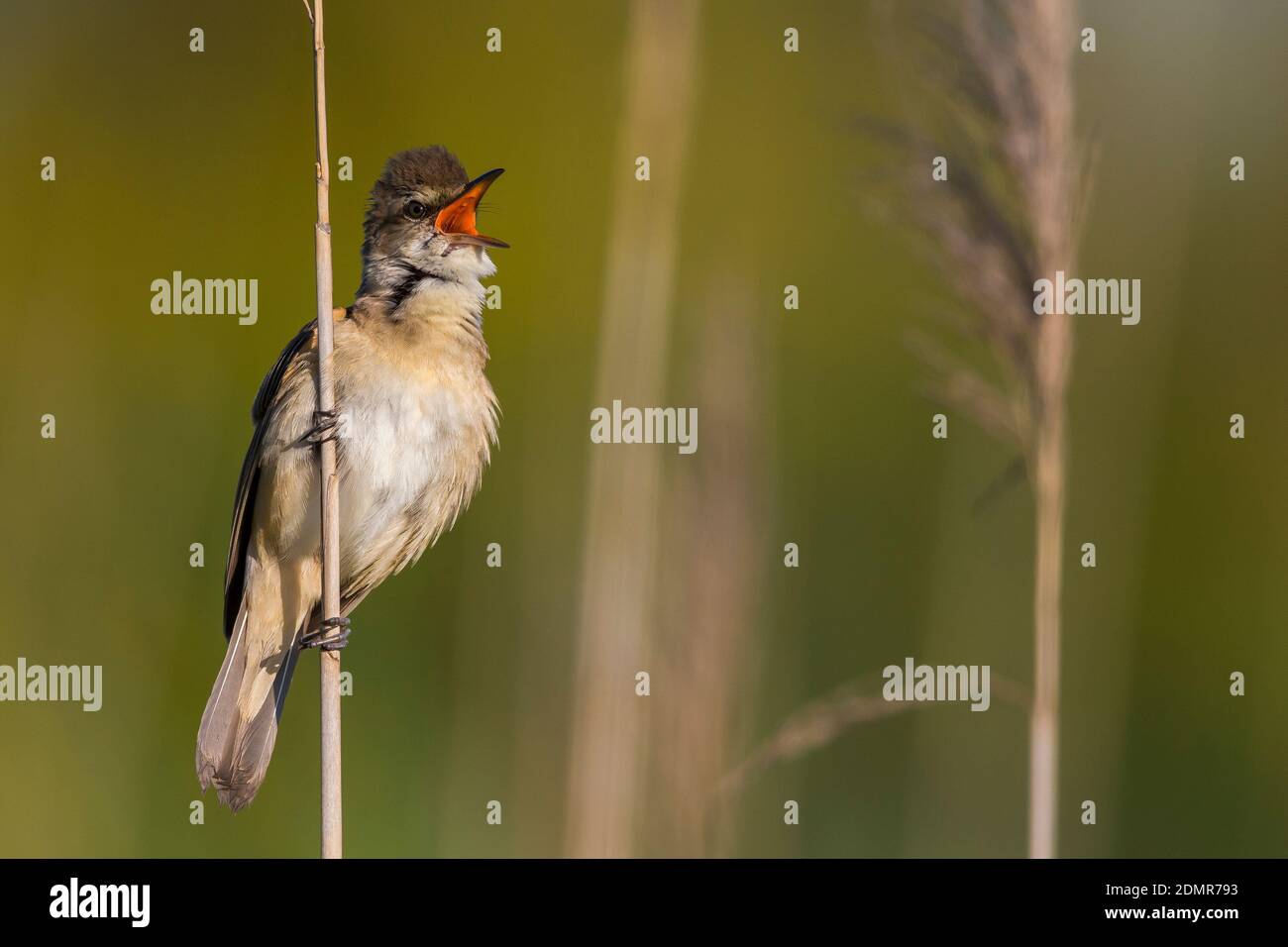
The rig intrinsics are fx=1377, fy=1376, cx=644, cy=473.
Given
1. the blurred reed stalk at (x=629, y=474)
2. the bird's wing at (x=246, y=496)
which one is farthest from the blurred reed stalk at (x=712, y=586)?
the bird's wing at (x=246, y=496)

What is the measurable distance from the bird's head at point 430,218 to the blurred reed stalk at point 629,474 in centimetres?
40

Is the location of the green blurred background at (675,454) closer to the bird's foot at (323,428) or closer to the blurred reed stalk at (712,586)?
the blurred reed stalk at (712,586)

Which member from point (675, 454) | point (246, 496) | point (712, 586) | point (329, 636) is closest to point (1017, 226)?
point (712, 586)

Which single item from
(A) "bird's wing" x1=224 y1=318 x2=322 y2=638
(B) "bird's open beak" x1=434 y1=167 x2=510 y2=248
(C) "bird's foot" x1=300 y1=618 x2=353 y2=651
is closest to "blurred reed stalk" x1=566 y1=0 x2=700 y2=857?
(B) "bird's open beak" x1=434 y1=167 x2=510 y2=248

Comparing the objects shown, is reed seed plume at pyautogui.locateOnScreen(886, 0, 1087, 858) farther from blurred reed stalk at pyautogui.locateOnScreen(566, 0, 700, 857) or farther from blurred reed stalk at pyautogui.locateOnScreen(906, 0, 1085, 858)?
blurred reed stalk at pyautogui.locateOnScreen(566, 0, 700, 857)

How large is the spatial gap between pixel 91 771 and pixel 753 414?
287 centimetres

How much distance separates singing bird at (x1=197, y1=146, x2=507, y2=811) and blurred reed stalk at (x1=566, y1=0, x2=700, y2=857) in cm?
40

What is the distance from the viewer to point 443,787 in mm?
4910

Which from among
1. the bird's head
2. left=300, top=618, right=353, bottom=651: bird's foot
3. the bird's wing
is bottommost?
left=300, top=618, right=353, bottom=651: bird's foot

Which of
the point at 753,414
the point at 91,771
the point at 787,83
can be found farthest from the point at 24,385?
the point at 787,83

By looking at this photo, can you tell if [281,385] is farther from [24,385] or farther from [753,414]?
[24,385]

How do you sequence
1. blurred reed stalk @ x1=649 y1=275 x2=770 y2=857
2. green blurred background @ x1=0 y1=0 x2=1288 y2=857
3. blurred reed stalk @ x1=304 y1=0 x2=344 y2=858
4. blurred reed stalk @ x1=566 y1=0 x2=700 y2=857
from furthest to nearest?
green blurred background @ x1=0 y1=0 x2=1288 y2=857, blurred reed stalk @ x1=566 y1=0 x2=700 y2=857, blurred reed stalk @ x1=649 y1=275 x2=770 y2=857, blurred reed stalk @ x1=304 y1=0 x2=344 y2=858

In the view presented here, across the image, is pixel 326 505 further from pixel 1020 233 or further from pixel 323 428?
pixel 1020 233

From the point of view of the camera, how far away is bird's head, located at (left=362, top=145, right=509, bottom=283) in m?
3.93
